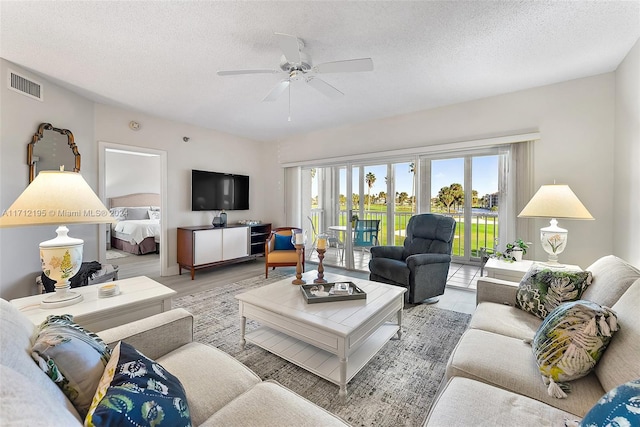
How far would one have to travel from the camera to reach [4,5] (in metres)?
1.79

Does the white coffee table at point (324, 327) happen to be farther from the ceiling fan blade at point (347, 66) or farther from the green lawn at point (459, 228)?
the green lawn at point (459, 228)

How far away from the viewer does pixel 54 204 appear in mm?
1416

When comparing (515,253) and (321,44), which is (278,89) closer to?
(321,44)

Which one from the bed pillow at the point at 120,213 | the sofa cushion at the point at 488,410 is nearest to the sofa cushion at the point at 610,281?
the sofa cushion at the point at 488,410

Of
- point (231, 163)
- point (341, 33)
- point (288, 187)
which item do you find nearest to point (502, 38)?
point (341, 33)

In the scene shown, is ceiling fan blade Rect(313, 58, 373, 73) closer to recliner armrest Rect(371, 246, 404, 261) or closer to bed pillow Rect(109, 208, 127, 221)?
recliner armrest Rect(371, 246, 404, 261)

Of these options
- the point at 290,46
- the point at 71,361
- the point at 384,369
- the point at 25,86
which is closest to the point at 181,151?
the point at 25,86

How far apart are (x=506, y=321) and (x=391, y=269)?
1531mm

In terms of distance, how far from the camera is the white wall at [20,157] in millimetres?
2564

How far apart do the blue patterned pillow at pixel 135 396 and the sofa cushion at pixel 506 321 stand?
1619mm

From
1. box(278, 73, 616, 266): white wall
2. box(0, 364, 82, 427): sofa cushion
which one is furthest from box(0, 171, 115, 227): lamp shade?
→ box(278, 73, 616, 266): white wall

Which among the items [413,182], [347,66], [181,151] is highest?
[347,66]

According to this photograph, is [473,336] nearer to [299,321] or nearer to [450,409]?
[450,409]

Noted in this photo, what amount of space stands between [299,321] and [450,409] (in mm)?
985
